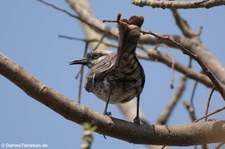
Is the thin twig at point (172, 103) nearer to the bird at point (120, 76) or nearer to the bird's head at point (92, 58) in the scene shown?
the bird's head at point (92, 58)

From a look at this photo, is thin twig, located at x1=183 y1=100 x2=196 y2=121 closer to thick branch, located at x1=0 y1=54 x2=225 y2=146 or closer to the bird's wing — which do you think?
the bird's wing

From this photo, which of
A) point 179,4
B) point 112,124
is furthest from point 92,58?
point 112,124

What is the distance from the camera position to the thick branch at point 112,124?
301cm

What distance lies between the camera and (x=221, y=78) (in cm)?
481

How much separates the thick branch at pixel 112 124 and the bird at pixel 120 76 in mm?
193

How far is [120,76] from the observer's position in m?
4.23

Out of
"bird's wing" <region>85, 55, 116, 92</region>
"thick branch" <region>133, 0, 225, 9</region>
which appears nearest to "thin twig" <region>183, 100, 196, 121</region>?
"bird's wing" <region>85, 55, 116, 92</region>

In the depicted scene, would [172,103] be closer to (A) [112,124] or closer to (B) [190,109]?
(B) [190,109]

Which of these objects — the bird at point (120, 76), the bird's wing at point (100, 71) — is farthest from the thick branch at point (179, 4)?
the bird's wing at point (100, 71)

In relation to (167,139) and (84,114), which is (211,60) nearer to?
(167,139)

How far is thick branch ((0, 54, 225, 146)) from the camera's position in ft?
9.88

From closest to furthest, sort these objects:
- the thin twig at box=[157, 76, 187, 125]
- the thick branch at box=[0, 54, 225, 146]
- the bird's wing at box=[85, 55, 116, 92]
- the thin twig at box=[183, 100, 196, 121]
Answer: the thick branch at box=[0, 54, 225, 146] < the bird's wing at box=[85, 55, 116, 92] < the thin twig at box=[183, 100, 196, 121] < the thin twig at box=[157, 76, 187, 125]

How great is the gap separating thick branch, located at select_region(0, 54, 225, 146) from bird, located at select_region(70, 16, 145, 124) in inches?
7.6

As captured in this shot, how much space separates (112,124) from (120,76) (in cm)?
94
